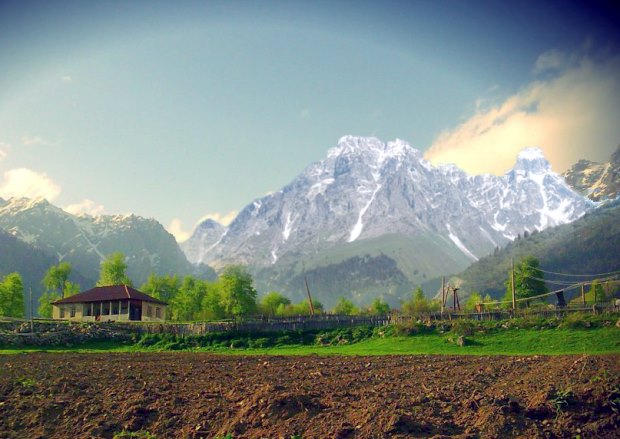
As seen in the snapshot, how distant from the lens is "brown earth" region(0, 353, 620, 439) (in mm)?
20406

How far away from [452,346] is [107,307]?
2165 inches

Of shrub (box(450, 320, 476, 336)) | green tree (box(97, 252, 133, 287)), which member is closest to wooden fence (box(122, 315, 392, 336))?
shrub (box(450, 320, 476, 336))

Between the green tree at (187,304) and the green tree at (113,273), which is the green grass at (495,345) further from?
the green tree at (113,273)

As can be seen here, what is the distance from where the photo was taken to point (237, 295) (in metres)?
105

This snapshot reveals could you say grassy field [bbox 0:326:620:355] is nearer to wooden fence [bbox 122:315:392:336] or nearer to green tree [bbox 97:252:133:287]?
wooden fence [bbox 122:315:392:336]

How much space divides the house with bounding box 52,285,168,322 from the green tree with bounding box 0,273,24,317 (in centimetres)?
1532

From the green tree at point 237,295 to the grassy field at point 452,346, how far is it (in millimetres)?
40279

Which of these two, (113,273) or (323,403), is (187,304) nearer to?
(113,273)

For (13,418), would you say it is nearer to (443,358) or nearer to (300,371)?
(300,371)

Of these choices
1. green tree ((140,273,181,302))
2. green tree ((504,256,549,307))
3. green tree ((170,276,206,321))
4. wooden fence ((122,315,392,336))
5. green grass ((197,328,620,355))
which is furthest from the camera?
green tree ((140,273,181,302))

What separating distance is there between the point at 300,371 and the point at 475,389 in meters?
11.8

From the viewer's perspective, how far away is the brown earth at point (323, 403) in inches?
803

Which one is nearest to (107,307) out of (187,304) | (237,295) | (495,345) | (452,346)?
(237,295)

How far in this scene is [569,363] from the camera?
91.8 ft
